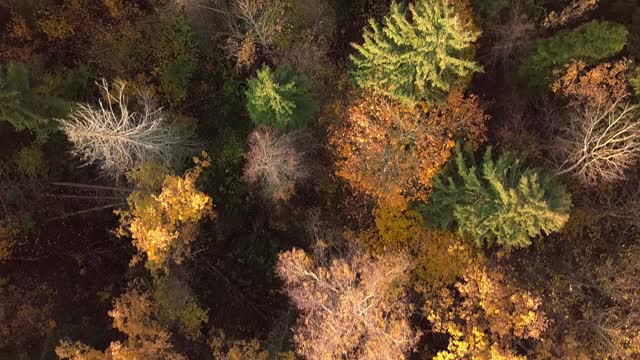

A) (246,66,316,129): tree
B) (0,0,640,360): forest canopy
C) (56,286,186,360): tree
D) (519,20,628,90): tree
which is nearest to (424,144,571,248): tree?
(0,0,640,360): forest canopy

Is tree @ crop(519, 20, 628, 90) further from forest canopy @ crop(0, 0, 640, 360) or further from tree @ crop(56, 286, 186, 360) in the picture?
tree @ crop(56, 286, 186, 360)

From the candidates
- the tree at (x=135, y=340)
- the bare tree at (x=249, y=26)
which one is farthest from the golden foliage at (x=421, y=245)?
the bare tree at (x=249, y=26)

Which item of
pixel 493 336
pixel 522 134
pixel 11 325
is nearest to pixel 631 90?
pixel 522 134

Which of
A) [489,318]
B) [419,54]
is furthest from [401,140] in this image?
[489,318]

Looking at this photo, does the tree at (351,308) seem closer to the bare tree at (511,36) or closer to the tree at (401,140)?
the tree at (401,140)

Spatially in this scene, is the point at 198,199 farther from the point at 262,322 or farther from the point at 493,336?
the point at 493,336

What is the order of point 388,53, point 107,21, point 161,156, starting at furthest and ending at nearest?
point 107,21 → point 161,156 → point 388,53

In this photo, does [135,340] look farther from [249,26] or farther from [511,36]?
[511,36]
